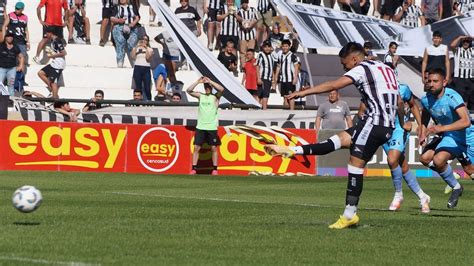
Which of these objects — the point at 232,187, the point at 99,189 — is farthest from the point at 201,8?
the point at 99,189

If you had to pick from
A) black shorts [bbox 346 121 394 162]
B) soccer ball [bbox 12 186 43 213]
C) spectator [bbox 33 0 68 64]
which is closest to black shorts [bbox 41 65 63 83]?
spectator [bbox 33 0 68 64]

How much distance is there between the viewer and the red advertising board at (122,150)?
1153 inches

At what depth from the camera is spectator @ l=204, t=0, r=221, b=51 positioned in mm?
35459

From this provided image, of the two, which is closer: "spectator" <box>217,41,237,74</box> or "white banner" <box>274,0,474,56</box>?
"white banner" <box>274,0,474,56</box>

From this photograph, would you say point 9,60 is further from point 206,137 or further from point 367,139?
point 367,139

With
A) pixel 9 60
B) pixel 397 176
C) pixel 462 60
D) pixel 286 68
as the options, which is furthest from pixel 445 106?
pixel 462 60

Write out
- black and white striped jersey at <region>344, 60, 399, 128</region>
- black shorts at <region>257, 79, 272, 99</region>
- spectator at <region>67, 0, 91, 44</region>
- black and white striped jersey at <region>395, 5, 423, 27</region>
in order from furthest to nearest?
black and white striped jersey at <region>395, 5, 423, 27</region> → spectator at <region>67, 0, 91, 44</region> → black shorts at <region>257, 79, 272, 99</region> → black and white striped jersey at <region>344, 60, 399, 128</region>

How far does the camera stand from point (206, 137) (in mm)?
29984

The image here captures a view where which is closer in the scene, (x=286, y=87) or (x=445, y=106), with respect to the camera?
(x=445, y=106)

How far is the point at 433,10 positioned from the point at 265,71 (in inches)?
272

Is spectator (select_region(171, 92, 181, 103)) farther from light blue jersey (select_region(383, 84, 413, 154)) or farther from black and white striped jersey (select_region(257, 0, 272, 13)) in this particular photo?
light blue jersey (select_region(383, 84, 413, 154))

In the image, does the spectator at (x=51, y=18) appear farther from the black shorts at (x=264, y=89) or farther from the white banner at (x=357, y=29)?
the white banner at (x=357, y=29)

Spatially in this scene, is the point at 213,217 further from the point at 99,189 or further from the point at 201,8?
the point at 201,8

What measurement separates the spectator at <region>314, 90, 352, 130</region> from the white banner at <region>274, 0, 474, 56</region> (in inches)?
87.4
